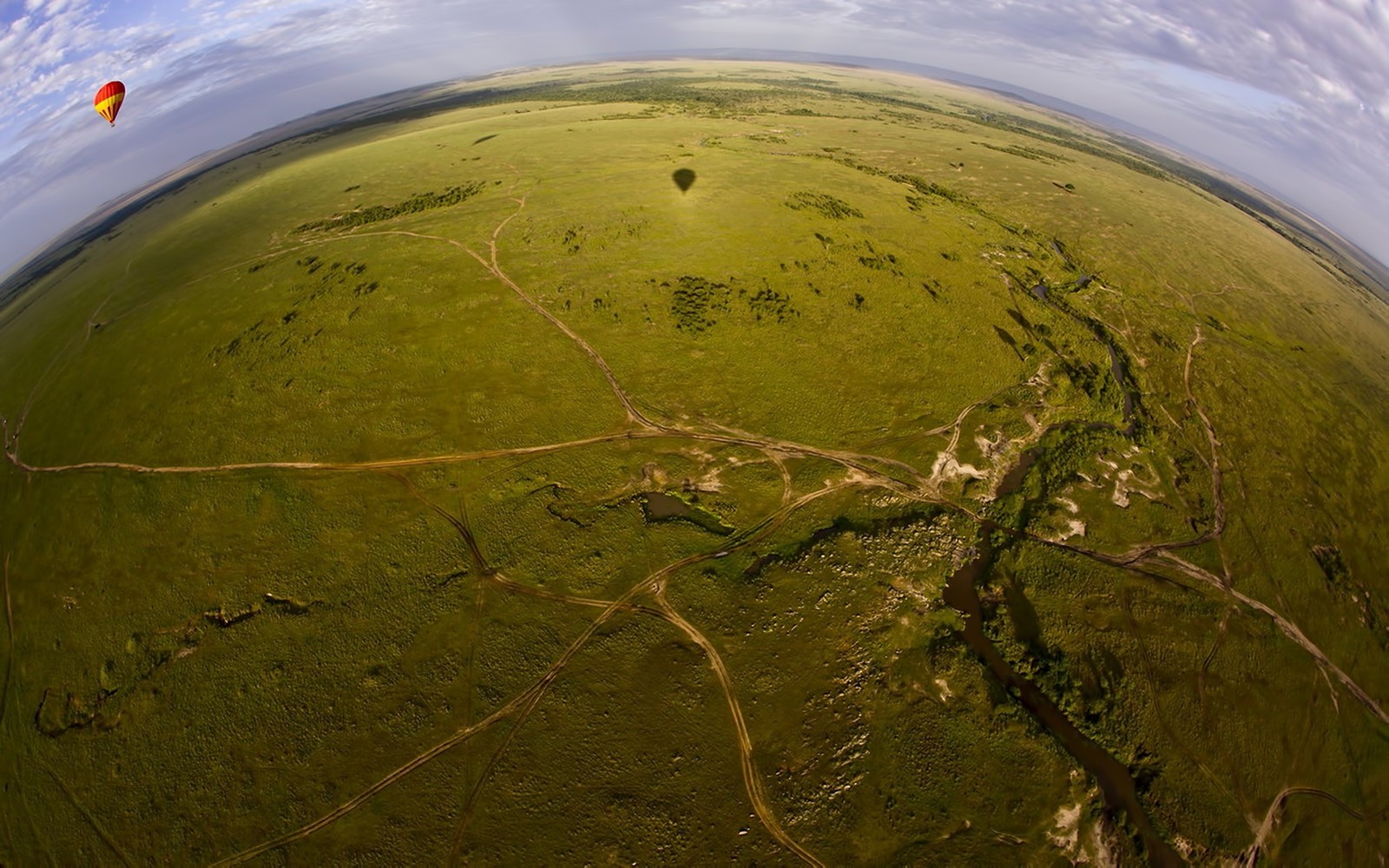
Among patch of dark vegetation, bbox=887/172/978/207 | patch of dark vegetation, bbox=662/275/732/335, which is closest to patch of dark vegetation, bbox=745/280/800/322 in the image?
patch of dark vegetation, bbox=662/275/732/335

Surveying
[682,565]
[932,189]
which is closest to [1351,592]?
[682,565]

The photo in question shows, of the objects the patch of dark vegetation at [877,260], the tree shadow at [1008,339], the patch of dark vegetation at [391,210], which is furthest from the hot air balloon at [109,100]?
the tree shadow at [1008,339]

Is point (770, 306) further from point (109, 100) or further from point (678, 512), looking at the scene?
point (109, 100)

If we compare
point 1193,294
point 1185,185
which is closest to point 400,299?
point 1193,294

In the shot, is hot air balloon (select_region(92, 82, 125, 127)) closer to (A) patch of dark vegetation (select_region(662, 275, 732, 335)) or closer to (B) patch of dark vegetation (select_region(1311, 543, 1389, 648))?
(A) patch of dark vegetation (select_region(662, 275, 732, 335))

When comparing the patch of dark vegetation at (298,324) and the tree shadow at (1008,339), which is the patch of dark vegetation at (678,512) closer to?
the tree shadow at (1008,339)
